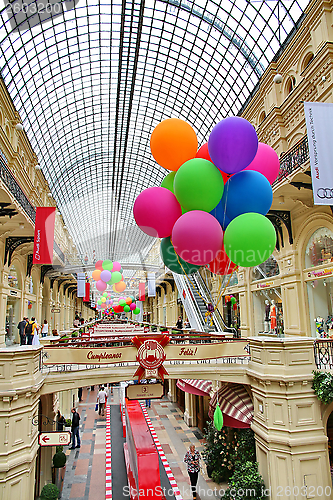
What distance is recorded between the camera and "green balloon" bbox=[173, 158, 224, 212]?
688cm

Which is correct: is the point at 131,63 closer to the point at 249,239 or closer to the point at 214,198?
the point at 214,198

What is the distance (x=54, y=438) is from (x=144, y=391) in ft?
10.1

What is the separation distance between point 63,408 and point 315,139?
2199 cm

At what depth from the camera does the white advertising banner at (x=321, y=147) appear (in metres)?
9.47

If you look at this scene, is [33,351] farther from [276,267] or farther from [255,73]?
[255,73]

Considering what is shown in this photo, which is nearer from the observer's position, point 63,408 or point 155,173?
point 63,408

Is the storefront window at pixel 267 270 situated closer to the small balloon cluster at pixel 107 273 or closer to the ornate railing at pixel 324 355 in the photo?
the ornate railing at pixel 324 355

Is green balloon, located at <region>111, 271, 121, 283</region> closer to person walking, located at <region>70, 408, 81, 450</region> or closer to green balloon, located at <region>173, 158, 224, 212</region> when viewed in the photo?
person walking, located at <region>70, 408, 81, 450</region>

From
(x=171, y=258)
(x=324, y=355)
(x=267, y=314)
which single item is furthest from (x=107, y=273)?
(x=324, y=355)

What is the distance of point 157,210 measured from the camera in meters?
7.55

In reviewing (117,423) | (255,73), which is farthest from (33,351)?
(255,73)

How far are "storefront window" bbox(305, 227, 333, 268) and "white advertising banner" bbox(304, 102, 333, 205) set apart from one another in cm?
436

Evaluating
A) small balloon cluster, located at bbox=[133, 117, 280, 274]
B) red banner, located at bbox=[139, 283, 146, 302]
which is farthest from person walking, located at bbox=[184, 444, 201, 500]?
red banner, located at bbox=[139, 283, 146, 302]

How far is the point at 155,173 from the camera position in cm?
4484
